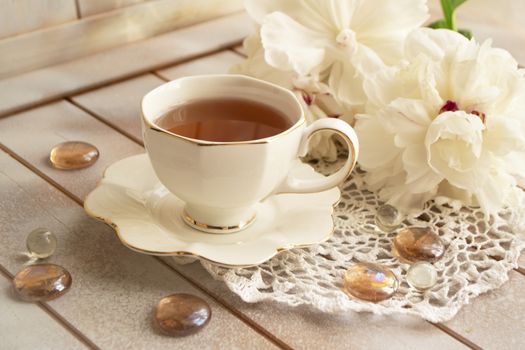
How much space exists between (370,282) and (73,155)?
0.33 meters

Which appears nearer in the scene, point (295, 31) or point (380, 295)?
point (380, 295)

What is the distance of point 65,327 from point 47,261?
0.28 feet

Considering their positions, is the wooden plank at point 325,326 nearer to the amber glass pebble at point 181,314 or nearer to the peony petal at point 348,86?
the amber glass pebble at point 181,314

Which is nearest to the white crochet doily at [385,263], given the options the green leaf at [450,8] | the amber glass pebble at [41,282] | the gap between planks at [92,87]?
the amber glass pebble at [41,282]

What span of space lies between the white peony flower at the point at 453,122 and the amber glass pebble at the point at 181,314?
0.23 m

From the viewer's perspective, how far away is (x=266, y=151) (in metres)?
0.62

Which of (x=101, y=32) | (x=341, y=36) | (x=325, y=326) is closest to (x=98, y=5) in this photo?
(x=101, y=32)

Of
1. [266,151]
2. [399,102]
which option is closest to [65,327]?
[266,151]

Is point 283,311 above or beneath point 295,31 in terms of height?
beneath

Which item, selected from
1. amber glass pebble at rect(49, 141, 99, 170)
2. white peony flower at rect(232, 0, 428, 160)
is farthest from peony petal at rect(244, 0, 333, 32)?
amber glass pebble at rect(49, 141, 99, 170)

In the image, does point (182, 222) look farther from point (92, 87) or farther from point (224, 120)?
point (92, 87)

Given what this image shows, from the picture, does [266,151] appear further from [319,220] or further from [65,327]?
[65,327]

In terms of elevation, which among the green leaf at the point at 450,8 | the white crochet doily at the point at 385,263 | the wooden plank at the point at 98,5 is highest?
the green leaf at the point at 450,8

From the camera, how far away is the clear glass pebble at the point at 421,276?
2.07 feet
